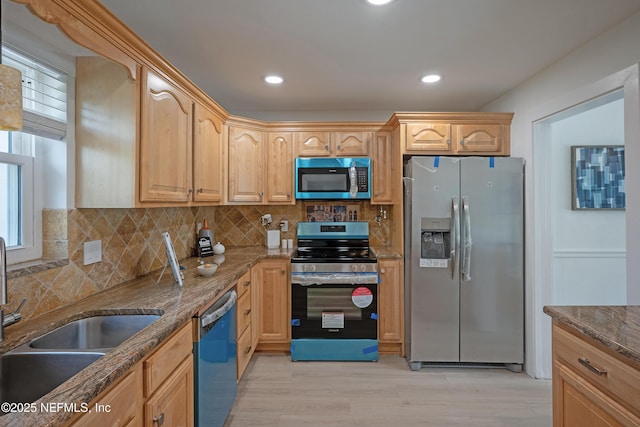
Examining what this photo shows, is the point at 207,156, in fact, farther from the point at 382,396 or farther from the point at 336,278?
the point at 382,396

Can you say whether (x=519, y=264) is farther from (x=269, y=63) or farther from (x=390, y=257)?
(x=269, y=63)

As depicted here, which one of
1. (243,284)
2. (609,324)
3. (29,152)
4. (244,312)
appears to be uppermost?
(29,152)

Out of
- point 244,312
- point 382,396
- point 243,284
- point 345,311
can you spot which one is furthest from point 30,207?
point 382,396

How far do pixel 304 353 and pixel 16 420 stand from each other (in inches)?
93.3

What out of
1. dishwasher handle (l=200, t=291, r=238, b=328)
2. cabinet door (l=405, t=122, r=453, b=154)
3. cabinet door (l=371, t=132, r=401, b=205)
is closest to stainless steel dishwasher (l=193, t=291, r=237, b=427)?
dishwasher handle (l=200, t=291, r=238, b=328)

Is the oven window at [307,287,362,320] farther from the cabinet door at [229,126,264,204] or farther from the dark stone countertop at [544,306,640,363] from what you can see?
the dark stone countertop at [544,306,640,363]

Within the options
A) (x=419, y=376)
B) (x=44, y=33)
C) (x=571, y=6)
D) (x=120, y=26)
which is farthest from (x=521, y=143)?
(x=44, y=33)

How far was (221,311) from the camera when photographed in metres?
Result: 1.91

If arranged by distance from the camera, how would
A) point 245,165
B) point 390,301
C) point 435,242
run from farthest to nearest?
1. point 245,165
2. point 390,301
3. point 435,242

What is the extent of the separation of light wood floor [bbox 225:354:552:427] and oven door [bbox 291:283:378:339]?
26 centimetres

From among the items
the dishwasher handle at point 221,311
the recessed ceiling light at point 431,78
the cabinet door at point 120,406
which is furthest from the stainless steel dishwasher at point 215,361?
the recessed ceiling light at point 431,78

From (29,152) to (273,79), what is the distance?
5.63 feet

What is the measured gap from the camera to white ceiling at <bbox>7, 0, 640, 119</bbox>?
1748 millimetres

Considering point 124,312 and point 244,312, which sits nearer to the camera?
point 124,312
